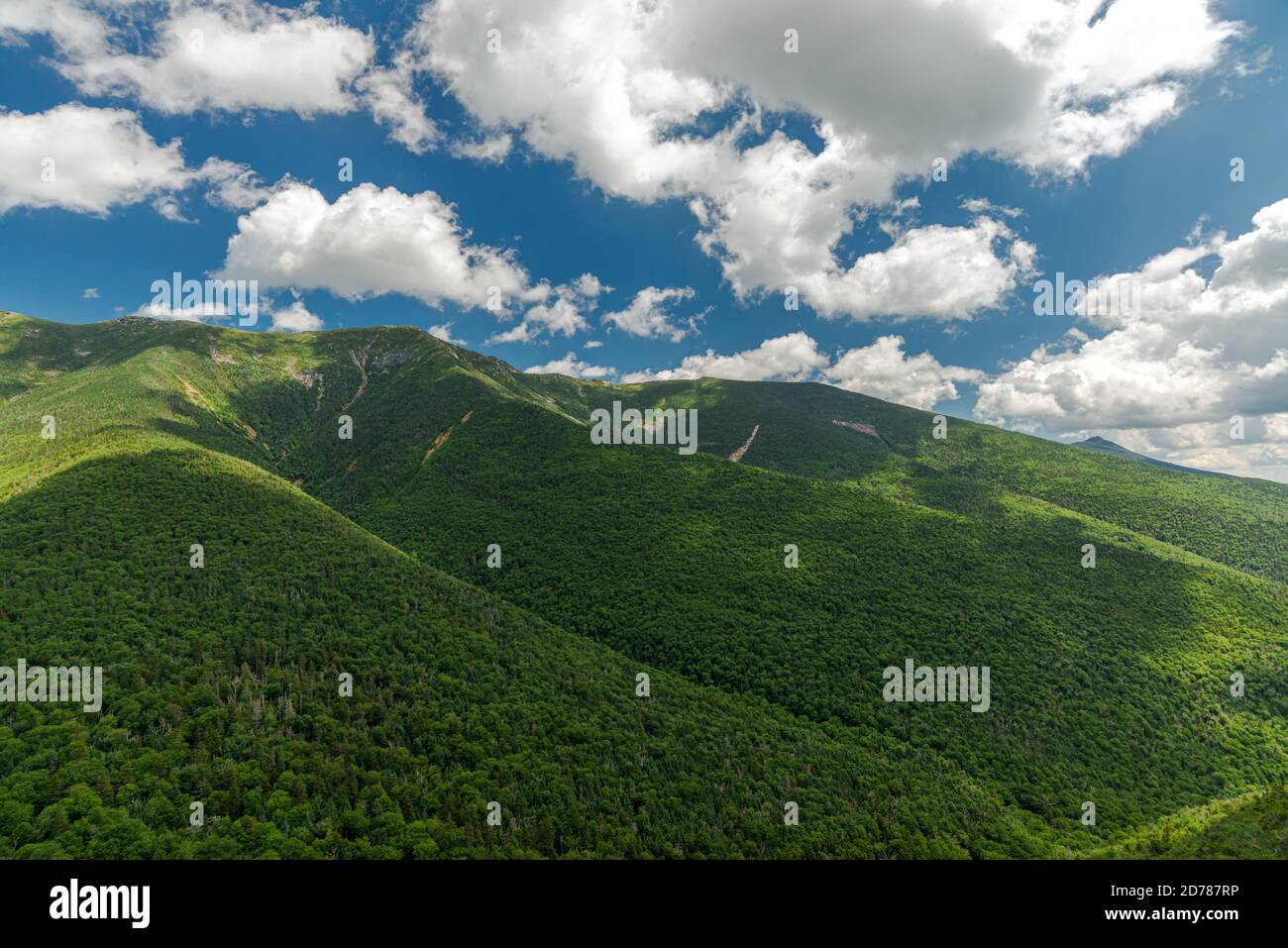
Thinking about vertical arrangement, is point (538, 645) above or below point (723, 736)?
above

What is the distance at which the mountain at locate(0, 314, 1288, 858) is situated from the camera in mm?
40625

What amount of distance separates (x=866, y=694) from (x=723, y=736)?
24.7 m

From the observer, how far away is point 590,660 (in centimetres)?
7100

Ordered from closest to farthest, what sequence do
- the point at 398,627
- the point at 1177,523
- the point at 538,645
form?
the point at 398,627, the point at 538,645, the point at 1177,523

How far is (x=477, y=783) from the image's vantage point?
44938mm

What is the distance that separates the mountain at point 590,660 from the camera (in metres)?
40.6

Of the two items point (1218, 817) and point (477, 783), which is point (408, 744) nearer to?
point (477, 783)

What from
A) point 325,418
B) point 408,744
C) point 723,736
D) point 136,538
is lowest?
point 723,736

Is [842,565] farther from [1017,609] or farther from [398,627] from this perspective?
[398,627]

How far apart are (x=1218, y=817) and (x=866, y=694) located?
110 ft

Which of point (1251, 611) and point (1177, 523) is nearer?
point (1251, 611)

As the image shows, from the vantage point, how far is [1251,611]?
9238 centimetres

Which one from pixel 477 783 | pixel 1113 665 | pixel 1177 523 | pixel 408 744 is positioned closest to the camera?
pixel 477 783

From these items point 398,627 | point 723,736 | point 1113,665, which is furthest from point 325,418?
point 1113,665
